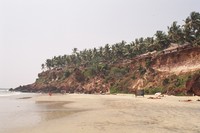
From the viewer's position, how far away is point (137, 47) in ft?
340

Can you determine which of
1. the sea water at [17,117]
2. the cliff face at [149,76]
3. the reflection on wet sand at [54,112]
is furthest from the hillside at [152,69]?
the sea water at [17,117]

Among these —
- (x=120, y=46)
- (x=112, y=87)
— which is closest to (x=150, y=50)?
(x=112, y=87)

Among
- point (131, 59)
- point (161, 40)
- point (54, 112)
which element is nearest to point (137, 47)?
point (131, 59)

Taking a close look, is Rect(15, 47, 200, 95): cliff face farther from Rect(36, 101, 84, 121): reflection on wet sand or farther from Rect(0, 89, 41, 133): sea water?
Rect(0, 89, 41, 133): sea water

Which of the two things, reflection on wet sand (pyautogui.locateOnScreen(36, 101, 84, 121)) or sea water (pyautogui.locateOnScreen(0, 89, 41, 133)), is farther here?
reflection on wet sand (pyautogui.locateOnScreen(36, 101, 84, 121))

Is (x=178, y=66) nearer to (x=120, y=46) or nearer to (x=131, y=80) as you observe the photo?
(x=131, y=80)

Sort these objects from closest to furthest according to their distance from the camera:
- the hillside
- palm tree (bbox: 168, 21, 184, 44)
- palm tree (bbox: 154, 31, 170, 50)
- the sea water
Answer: the sea water, the hillside, palm tree (bbox: 168, 21, 184, 44), palm tree (bbox: 154, 31, 170, 50)

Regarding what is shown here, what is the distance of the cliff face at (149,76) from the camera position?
60500mm

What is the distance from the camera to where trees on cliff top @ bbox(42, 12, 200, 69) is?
68625 millimetres

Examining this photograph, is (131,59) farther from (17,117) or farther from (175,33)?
(17,117)

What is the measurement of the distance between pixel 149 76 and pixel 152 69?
2780mm

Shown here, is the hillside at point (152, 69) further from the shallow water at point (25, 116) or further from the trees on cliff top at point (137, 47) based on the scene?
the shallow water at point (25, 116)

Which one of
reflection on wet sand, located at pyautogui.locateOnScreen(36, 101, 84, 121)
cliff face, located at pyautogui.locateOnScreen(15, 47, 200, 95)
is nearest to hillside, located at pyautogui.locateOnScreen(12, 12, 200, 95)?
cliff face, located at pyautogui.locateOnScreen(15, 47, 200, 95)

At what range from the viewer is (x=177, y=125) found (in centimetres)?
1689
